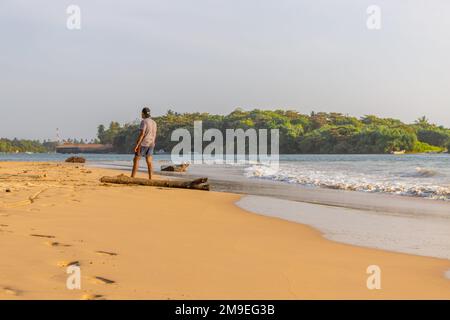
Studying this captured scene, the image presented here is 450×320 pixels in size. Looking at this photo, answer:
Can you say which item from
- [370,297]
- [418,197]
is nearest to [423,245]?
[370,297]

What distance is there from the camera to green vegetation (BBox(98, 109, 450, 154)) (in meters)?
106

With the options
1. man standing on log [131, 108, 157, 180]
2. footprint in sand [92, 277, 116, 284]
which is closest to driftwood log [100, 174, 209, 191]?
man standing on log [131, 108, 157, 180]

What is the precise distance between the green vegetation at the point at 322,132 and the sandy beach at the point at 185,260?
10033cm

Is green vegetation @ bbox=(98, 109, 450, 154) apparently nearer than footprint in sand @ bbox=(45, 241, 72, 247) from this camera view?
No

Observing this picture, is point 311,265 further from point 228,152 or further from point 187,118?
point 187,118

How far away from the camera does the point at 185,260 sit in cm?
427

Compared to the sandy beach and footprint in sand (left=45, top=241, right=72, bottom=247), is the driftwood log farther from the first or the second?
footprint in sand (left=45, top=241, right=72, bottom=247)

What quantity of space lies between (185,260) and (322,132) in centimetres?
12762

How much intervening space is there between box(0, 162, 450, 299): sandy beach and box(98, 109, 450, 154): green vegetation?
100328mm

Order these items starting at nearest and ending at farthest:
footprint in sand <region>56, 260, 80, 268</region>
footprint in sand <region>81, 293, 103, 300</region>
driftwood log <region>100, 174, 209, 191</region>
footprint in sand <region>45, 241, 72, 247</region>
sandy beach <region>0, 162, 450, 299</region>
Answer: footprint in sand <region>81, 293, 103, 300</region> → sandy beach <region>0, 162, 450, 299</region> → footprint in sand <region>56, 260, 80, 268</region> → footprint in sand <region>45, 241, 72, 247</region> → driftwood log <region>100, 174, 209, 191</region>

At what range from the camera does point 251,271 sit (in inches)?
157

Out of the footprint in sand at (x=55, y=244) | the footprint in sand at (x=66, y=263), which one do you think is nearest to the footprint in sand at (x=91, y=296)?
the footprint in sand at (x=66, y=263)

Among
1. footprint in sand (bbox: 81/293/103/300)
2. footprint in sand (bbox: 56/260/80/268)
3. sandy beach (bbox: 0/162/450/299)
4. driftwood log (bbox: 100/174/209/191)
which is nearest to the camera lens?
footprint in sand (bbox: 81/293/103/300)

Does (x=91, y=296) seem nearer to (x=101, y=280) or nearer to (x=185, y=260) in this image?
(x=101, y=280)
